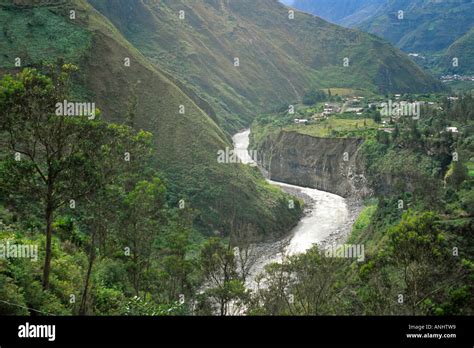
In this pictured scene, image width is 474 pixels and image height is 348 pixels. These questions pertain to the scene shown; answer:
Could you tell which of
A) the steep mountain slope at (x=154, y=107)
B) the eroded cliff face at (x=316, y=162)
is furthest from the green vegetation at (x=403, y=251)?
the steep mountain slope at (x=154, y=107)

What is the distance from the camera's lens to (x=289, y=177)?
104375 millimetres

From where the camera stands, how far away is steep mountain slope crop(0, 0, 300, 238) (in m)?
67.8

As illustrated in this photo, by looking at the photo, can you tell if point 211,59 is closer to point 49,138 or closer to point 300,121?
point 300,121

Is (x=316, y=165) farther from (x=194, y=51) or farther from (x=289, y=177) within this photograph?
(x=194, y=51)

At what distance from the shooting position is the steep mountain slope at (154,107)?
222 feet

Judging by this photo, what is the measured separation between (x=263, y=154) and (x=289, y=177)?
11.2m

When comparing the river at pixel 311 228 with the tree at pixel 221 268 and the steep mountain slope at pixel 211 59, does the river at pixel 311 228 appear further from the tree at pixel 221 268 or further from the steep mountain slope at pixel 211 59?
the steep mountain slope at pixel 211 59

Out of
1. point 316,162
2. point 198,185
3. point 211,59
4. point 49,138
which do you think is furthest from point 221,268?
point 211,59

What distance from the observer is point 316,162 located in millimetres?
98688

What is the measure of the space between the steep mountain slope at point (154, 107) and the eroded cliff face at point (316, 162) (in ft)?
59.7

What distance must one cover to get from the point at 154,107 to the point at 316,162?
3762 cm

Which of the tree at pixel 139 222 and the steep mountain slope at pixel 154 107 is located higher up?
the steep mountain slope at pixel 154 107

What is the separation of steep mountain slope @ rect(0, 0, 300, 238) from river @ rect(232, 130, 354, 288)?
3041 millimetres
